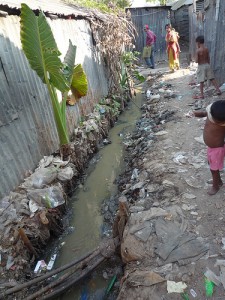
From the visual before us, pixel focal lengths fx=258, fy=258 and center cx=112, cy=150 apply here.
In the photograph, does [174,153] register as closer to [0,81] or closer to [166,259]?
[166,259]

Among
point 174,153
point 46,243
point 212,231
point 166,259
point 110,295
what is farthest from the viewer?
point 174,153

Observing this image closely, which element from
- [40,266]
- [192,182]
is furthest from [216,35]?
[40,266]

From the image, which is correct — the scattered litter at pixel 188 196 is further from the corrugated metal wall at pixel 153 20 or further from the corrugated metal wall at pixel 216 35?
the corrugated metal wall at pixel 153 20

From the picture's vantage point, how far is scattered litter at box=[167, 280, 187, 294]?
7.62 ft

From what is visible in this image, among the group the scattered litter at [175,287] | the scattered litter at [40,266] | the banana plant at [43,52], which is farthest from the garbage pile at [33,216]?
the scattered litter at [175,287]

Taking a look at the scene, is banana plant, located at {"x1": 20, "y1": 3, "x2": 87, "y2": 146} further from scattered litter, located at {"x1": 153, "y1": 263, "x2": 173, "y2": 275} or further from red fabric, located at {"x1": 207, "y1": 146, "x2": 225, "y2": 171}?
scattered litter, located at {"x1": 153, "y1": 263, "x2": 173, "y2": 275}

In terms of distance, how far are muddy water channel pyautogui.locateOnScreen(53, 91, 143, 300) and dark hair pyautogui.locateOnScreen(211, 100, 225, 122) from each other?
237cm

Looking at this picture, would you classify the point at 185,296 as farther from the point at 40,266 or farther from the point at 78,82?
the point at 78,82

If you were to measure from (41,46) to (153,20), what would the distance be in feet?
41.6

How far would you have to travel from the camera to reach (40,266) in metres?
3.41

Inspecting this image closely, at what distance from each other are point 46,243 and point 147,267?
1.80m

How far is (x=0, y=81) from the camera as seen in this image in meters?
3.52

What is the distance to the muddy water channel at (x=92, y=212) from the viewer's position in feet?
10.6

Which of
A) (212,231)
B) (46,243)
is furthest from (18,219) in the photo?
(212,231)
